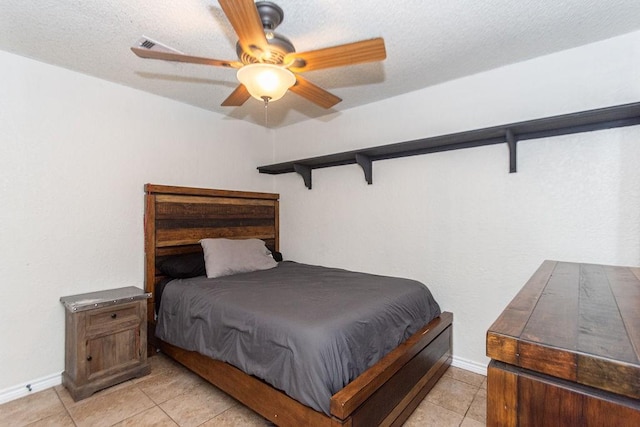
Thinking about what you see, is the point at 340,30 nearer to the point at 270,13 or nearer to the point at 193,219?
the point at 270,13

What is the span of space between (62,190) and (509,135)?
3.32m

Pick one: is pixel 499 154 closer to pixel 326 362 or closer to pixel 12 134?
pixel 326 362

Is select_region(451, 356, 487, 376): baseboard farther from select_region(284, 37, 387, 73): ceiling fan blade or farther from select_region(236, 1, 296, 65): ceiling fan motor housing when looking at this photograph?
select_region(236, 1, 296, 65): ceiling fan motor housing

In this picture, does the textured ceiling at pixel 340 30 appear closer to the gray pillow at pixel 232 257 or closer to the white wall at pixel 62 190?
the white wall at pixel 62 190

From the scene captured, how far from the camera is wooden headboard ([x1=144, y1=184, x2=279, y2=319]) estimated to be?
270 centimetres

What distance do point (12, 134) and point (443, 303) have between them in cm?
347

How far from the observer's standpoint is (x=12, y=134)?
83.0 inches

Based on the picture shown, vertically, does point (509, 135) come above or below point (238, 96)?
below

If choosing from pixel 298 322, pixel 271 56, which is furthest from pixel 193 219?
pixel 271 56

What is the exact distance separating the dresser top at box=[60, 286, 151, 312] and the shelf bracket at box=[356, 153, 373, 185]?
2.13 metres

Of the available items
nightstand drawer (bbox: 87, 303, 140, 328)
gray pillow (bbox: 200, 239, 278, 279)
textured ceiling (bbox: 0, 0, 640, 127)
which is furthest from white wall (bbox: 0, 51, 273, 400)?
gray pillow (bbox: 200, 239, 278, 279)

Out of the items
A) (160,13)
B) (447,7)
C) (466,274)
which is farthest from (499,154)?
(160,13)

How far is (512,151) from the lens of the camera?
7.16ft

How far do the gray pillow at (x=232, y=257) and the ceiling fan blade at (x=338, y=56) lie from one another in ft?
5.95
